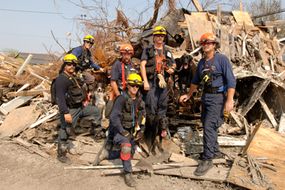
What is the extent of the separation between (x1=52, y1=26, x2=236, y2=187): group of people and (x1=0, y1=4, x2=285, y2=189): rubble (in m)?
0.45

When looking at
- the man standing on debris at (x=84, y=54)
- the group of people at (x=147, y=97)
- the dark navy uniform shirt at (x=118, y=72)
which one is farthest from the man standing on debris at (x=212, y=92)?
the man standing on debris at (x=84, y=54)

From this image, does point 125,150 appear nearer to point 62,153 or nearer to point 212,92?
point 62,153

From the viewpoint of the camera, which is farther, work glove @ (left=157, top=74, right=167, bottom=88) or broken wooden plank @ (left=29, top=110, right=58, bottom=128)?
broken wooden plank @ (left=29, top=110, right=58, bottom=128)

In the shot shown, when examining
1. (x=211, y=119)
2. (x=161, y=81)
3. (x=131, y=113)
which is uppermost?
(x=161, y=81)

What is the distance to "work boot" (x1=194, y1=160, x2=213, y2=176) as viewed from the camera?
198 inches

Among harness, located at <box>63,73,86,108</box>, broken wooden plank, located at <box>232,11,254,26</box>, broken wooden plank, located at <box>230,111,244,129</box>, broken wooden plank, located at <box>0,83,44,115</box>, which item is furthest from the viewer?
broken wooden plank, located at <box>232,11,254,26</box>

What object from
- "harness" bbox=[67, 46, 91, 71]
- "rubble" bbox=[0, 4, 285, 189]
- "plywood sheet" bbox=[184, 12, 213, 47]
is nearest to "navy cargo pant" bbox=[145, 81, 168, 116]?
"rubble" bbox=[0, 4, 285, 189]

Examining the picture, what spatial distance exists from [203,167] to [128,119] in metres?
1.48

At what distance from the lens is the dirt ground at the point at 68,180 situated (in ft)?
15.9

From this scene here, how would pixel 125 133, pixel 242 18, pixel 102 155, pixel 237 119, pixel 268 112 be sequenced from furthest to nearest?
pixel 242 18, pixel 268 112, pixel 237 119, pixel 102 155, pixel 125 133

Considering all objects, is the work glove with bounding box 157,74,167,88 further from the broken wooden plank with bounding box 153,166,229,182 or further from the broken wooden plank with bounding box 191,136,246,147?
the broken wooden plank with bounding box 191,136,246,147

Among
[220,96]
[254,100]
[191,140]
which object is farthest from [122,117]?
[254,100]

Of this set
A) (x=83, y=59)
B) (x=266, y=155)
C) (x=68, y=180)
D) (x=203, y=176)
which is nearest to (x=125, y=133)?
(x=68, y=180)

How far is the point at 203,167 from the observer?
5.08 metres
